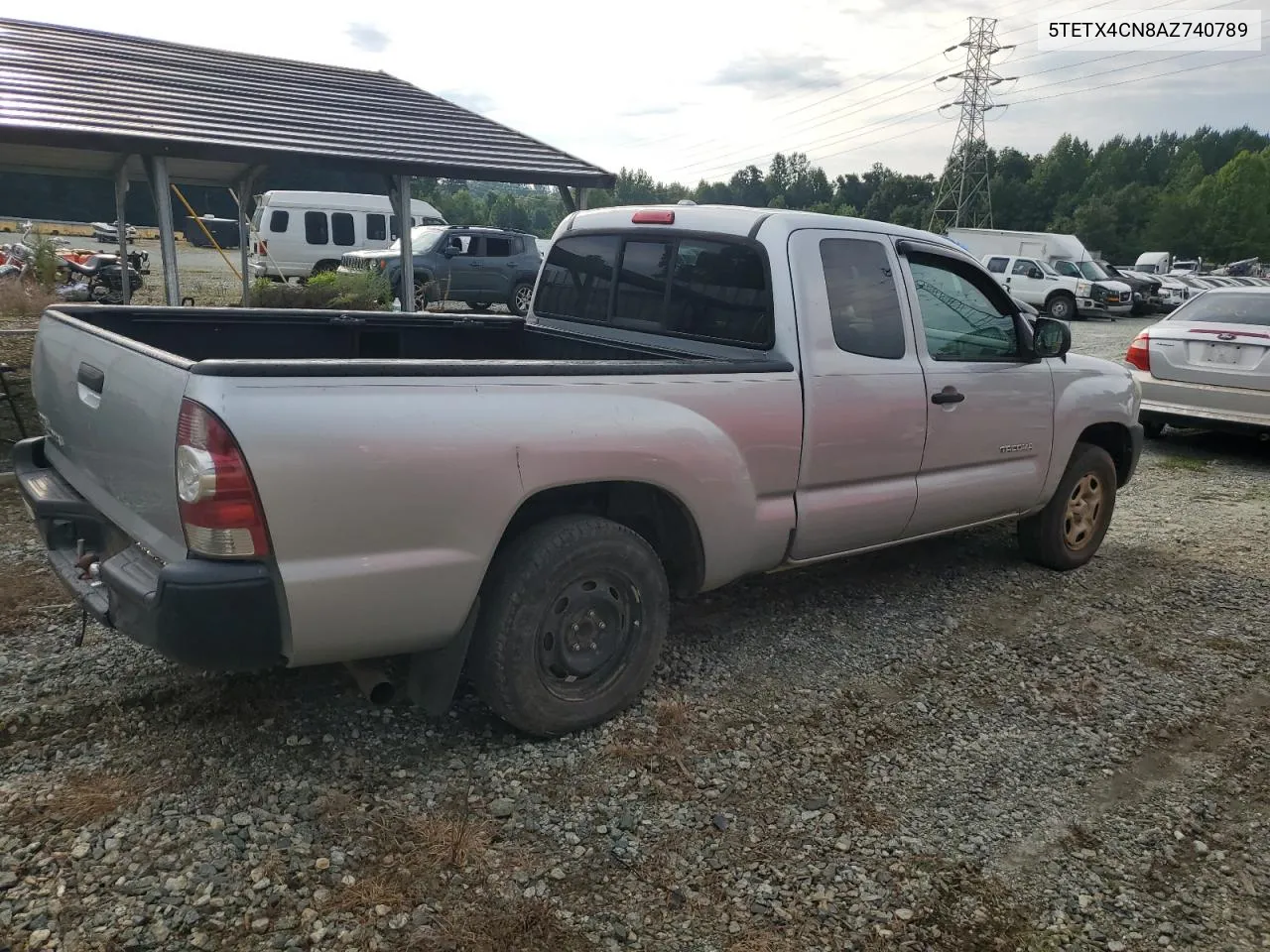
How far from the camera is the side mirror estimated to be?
180 inches

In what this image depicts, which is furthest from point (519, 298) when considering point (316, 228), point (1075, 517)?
point (1075, 517)

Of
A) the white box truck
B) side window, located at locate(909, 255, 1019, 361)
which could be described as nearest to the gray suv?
the white box truck

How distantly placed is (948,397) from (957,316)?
511 mm

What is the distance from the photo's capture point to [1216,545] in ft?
19.8

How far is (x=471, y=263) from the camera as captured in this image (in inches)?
740

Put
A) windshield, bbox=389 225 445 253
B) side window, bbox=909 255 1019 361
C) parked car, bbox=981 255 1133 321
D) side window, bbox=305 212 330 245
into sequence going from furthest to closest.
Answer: parked car, bbox=981 255 1133 321 → side window, bbox=305 212 330 245 → windshield, bbox=389 225 445 253 → side window, bbox=909 255 1019 361

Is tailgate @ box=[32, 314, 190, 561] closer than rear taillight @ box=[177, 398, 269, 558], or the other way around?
rear taillight @ box=[177, 398, 269, 558]

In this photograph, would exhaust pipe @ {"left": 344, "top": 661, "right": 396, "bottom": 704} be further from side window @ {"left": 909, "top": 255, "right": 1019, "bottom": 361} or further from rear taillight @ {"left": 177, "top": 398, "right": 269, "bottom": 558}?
side window @ {"left": 909, "top": 255, "right": 1019, "bottom": 361}

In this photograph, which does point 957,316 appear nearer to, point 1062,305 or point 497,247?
point 497,247

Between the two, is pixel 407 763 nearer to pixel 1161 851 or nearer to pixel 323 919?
pixel 323 919

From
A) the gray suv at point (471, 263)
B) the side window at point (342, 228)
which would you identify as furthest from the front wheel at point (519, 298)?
the side window at point (342, 228)

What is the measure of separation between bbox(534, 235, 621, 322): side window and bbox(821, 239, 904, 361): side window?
1101mm

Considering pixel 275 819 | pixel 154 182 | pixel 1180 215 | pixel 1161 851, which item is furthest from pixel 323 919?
pixel 1180 215

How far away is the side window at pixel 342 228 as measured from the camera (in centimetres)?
2250
